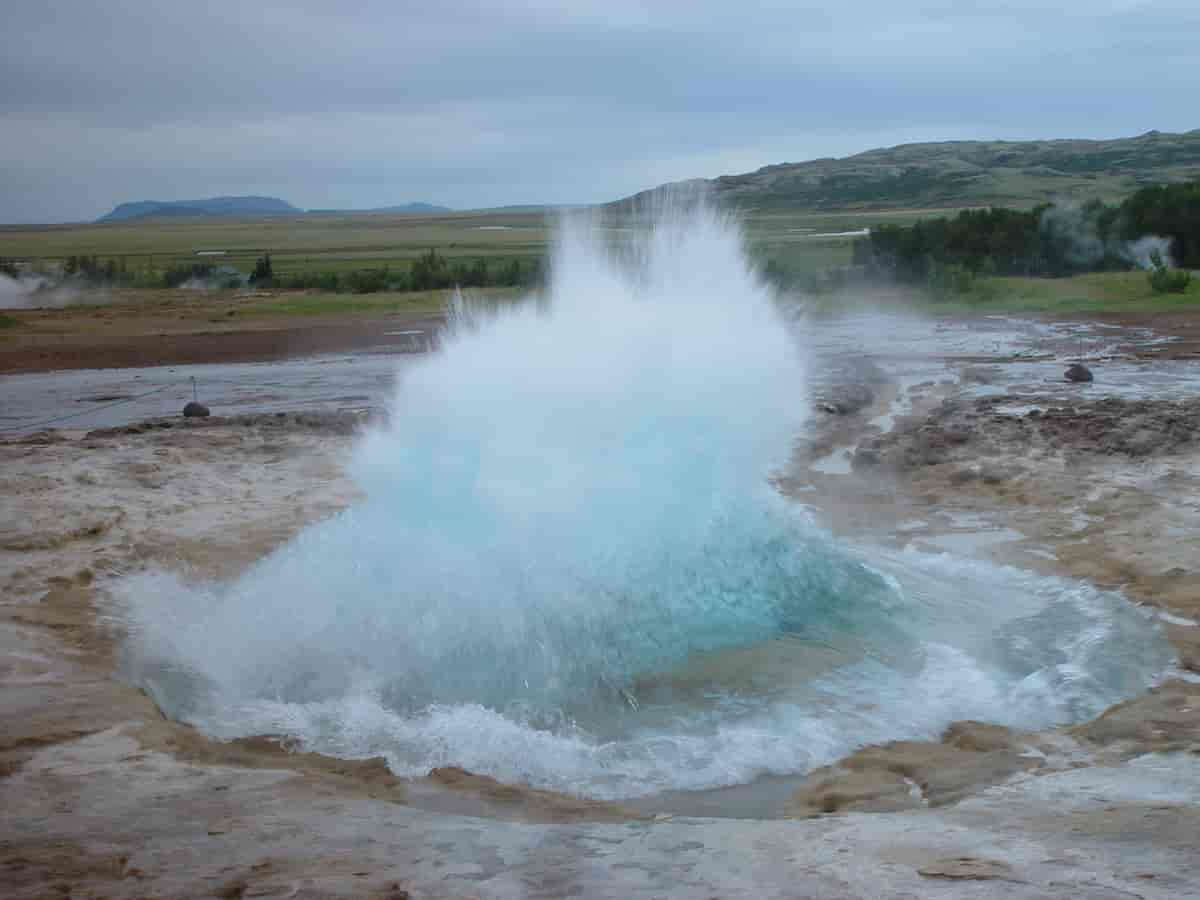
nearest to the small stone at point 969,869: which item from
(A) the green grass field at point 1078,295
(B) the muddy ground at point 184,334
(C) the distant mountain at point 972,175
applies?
(B) the muddy ground at point 184,334

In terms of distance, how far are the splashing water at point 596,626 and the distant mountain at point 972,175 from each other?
5769 centimetres

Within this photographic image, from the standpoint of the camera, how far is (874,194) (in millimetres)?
82938

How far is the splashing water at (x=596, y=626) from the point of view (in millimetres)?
5059

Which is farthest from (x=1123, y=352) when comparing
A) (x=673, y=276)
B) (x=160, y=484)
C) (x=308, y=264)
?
(x=308, y=264)

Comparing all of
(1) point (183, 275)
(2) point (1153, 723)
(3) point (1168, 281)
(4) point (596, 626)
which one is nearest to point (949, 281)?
(3) point (1168, 281)

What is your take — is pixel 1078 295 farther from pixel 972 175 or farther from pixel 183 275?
pixel 972 175

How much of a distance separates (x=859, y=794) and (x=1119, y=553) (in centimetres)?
401

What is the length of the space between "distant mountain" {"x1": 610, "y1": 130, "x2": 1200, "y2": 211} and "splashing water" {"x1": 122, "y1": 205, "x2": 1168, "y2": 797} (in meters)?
57.7

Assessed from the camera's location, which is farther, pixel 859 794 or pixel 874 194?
pixel 874 194

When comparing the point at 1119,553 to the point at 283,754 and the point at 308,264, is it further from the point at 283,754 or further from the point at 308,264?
the point at 308,264

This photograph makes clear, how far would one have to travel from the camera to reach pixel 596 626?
6027 mm

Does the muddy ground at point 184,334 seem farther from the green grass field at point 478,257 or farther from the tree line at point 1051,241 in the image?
the tree line at point 1051,241

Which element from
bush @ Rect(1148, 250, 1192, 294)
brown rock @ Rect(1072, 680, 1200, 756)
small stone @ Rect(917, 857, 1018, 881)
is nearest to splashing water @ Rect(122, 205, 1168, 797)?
brown rock @ Rect(1072, 680, 1200, 756)

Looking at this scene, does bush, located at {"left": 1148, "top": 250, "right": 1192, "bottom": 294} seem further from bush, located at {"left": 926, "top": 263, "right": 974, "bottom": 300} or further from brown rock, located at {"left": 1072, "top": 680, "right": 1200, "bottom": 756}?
brown rock, located at {"left": 1072, "top": 680, "right": 1200, "bottom": 756}
